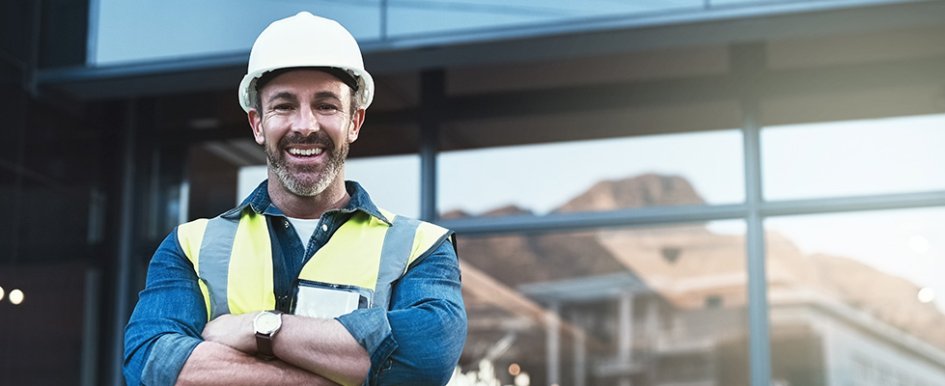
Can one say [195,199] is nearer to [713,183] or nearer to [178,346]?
[713,183]

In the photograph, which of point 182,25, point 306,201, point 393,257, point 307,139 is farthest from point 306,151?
point 182,25

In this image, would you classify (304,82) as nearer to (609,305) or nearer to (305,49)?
(305,49)

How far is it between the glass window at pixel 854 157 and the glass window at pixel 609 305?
41cm

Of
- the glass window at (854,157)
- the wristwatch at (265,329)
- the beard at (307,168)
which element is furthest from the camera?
the glass window at (854,157)

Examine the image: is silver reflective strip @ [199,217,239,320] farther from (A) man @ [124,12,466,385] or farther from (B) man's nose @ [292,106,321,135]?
(B) man's nose @ [292,106,321,135]

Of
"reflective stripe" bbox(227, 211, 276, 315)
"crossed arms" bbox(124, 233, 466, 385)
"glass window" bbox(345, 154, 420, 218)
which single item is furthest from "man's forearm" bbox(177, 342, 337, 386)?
"glass window" bbox(345, 154, 420, 218)

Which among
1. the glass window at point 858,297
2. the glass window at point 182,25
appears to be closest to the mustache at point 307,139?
the glass window at point 182,25

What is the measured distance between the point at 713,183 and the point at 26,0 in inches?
150

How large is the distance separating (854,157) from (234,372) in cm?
575

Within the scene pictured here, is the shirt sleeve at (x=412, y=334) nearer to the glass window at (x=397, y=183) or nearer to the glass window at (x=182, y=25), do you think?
the glass window at (x=182, y=25)

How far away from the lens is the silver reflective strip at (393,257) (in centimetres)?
230

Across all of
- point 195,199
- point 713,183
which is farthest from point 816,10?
point 195,199

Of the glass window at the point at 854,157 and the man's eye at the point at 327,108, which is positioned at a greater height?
the glass window at the point at 854,157

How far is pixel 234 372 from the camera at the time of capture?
2189mm
